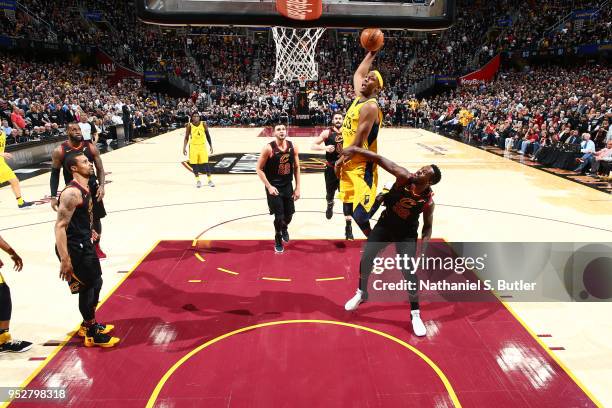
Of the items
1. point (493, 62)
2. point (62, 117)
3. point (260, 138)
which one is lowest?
point (260, 138)

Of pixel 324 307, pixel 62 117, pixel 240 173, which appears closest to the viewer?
pixel 324 307

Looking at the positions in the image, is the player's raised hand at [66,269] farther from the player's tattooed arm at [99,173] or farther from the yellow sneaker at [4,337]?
the player's tattooed arm at [99,173]

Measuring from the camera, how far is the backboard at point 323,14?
1093 cm

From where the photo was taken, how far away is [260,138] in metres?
21.8

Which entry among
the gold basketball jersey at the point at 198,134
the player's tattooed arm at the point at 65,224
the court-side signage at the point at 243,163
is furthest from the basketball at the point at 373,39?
the court-side signage at the point at 243,163

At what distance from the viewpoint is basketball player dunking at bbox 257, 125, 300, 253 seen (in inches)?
254

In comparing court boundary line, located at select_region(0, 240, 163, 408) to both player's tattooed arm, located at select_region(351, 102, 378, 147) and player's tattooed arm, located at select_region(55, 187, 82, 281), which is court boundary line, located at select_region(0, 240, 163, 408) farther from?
player's tattooed arm, located at select_region(351, 102, 378, 147)

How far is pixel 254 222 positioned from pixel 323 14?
Result: 600 cm

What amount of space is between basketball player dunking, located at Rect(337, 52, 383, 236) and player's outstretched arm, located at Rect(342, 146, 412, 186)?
0.20 feet

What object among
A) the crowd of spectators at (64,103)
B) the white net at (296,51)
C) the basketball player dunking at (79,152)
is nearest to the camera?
the basketball player dunking at (79,152)

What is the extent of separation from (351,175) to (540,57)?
28479 mm

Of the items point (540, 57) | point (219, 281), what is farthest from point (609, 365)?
point (540, 57)

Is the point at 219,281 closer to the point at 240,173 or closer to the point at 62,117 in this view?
the point at 240,173

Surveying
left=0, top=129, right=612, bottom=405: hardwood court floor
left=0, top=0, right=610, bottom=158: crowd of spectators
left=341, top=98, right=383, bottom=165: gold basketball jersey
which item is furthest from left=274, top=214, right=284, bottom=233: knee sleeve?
left=0, top=0, right=610, bottom=158: crowd of spectators
